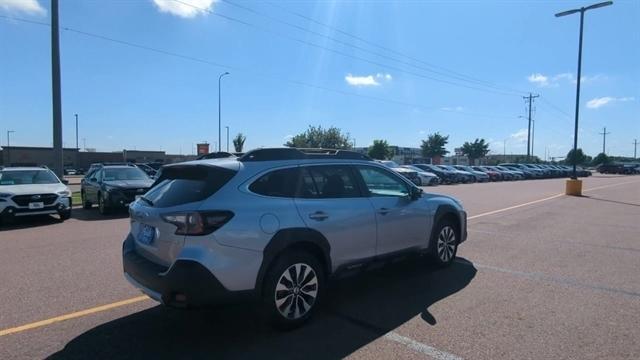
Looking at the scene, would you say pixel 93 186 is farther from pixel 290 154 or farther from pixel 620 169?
pixel 620 169

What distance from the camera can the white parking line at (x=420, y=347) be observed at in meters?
3.75

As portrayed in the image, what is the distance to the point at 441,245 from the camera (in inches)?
256

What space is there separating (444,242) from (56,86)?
50.0ft

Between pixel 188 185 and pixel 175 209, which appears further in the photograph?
pixel 188 185

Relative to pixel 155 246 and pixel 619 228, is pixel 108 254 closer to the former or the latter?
pixel 155 246

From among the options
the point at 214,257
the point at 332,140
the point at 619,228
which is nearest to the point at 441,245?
the point at 214,257

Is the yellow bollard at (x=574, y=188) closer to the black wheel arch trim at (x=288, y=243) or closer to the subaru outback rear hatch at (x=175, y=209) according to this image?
the black wheel arch trim at (x=288, y=243)

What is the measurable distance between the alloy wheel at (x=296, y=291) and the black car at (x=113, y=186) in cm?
861

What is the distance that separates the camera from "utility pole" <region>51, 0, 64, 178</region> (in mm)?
15742

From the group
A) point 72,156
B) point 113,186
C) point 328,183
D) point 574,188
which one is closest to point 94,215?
point 113,186

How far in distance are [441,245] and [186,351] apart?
3944 mm

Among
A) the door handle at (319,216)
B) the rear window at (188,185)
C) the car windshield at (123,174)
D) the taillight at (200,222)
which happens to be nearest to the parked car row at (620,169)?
the car windshield at (123,174)

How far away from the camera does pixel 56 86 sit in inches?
632

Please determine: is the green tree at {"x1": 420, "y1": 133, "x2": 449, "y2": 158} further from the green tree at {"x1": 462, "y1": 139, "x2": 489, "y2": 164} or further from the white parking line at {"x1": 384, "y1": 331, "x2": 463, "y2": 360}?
the white parking line at {"x1": 384, "y1": 331, "x2": 463, "y2": 360}
